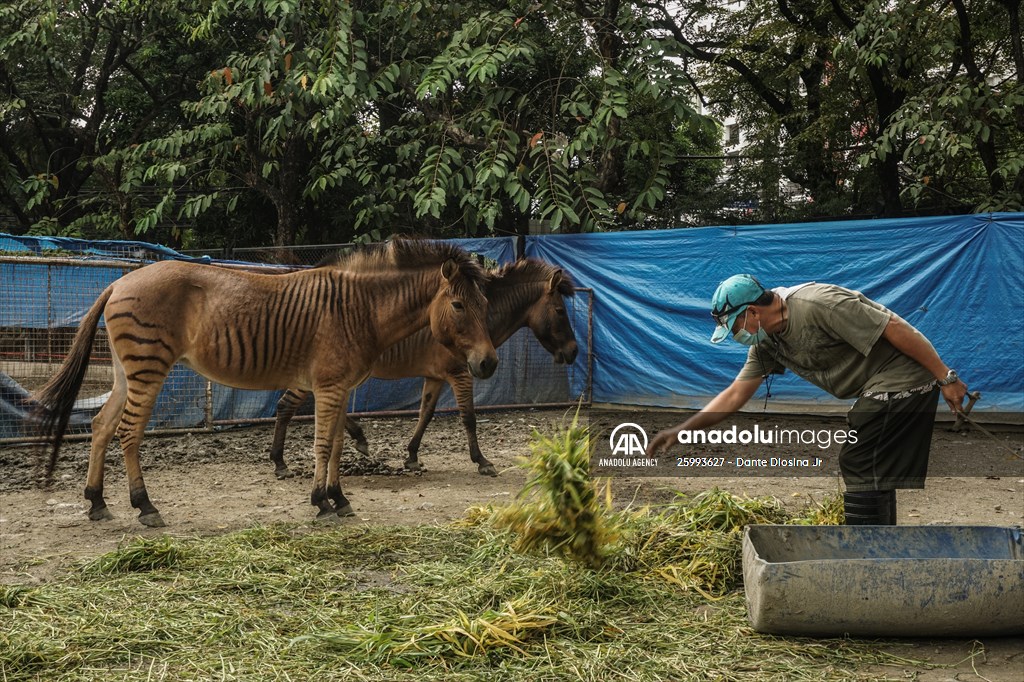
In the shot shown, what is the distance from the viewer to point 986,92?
9.77 metres

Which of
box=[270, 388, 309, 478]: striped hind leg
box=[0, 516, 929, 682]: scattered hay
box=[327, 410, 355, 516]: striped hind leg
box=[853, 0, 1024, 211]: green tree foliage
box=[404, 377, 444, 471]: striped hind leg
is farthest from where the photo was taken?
box=[853, 0, 1024, 211]: green tree foliage

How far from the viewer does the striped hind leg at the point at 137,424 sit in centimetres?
618

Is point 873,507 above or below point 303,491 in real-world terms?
above

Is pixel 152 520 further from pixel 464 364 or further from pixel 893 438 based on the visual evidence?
pixel 893 438

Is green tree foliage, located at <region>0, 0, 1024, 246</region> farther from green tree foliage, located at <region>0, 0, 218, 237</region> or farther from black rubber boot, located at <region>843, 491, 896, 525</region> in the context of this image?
black rubber boot, located at <region>843, 491, 896, 525</region>

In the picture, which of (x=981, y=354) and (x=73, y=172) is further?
(x=73, y=172)

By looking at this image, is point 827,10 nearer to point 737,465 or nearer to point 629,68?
point 629,68

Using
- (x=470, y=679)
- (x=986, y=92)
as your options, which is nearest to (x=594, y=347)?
(x=986, y=92)

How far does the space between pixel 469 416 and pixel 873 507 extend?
444cm

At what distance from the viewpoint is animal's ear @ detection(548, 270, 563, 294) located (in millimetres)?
9289

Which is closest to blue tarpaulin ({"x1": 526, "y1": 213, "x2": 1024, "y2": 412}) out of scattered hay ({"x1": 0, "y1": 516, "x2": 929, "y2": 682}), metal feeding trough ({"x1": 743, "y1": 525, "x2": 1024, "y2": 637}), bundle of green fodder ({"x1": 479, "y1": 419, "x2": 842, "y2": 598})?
bundle of green fodder ({"x1": 479, "y1": 419, "x2": 842, "y2": 598})

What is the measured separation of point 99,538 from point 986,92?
31.9 ft

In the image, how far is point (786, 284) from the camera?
33.7ft

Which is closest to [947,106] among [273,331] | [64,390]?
[273,331]
